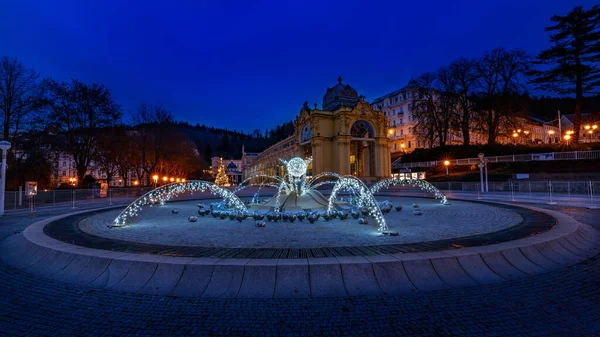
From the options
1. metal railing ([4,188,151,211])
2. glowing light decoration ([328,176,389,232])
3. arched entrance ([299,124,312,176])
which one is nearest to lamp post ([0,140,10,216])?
metal railing ([4,188,151,211])

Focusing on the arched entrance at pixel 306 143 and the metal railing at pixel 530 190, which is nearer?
→ the metal railing at pixel 530 190

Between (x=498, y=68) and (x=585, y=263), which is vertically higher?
(x=498, y=68)

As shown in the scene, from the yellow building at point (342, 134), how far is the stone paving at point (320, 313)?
154 ft

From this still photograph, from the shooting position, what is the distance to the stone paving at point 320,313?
3.65 m

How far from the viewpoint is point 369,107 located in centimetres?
5488

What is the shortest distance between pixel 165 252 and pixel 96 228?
6.03 metres

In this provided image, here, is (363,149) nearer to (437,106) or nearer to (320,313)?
(437,106)

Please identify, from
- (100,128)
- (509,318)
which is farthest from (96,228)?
(100,128)

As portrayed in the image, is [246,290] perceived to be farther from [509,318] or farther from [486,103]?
[486,103]

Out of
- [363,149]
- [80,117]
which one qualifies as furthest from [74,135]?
[363,149]

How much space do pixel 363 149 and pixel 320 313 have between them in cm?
6091

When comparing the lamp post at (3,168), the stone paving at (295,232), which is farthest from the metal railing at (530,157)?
the lamp post at (3,168)

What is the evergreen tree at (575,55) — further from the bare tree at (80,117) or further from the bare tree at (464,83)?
the bare tree at (80,117)

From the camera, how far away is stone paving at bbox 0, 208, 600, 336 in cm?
365
